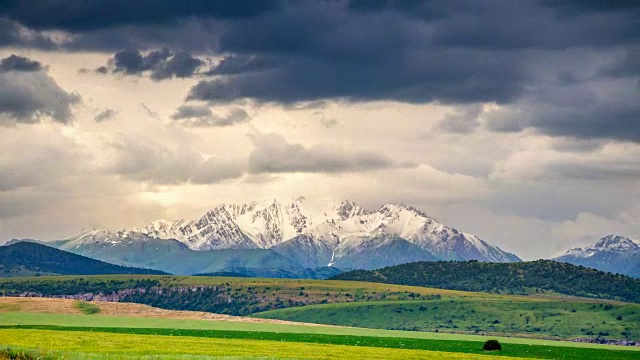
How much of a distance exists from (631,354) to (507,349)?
2771 cm

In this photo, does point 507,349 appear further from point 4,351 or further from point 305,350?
point 4,351

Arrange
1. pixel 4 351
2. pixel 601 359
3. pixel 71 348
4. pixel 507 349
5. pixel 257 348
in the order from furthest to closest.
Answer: pixel 507 349, pixel 601 359, pixel 257 348, pixel 71 348, pixel 4 351

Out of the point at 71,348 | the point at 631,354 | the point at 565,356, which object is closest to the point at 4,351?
the point at 71,348

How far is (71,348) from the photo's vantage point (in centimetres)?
13138

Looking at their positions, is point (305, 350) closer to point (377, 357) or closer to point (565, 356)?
point (377, 357)

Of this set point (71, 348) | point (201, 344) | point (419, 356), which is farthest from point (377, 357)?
point (71, 348)

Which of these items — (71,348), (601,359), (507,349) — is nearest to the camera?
(71,348)

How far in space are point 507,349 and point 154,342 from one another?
69936 millimetres

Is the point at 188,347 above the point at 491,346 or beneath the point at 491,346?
beneath

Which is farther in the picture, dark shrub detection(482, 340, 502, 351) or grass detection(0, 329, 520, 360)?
dark shrub detection(482, 340, 502, 351)

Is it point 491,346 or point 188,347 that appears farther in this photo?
point 491,346

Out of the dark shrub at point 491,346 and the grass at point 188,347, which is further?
the dark shrub at point 491,346

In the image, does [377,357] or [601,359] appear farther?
[601,359]

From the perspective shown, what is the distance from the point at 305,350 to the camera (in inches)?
5901
